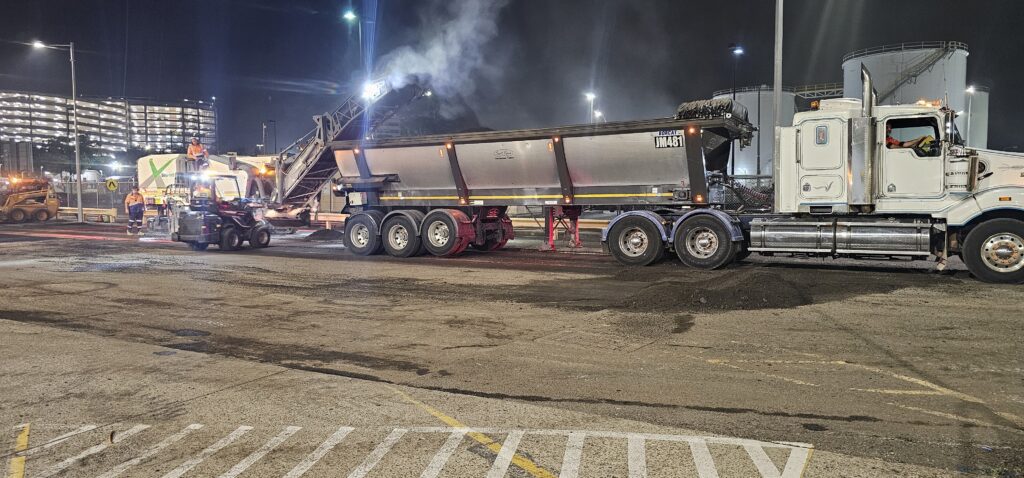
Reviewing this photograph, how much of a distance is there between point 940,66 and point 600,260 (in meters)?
35.2

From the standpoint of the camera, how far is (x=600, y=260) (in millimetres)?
14953

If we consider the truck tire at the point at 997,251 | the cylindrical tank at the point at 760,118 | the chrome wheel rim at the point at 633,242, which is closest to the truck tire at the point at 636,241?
the chrome wheel rim at the point at 633,242

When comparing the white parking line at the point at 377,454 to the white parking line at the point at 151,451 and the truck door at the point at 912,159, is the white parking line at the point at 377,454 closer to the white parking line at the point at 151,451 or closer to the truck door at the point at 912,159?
the white parking line at the point at 151,451

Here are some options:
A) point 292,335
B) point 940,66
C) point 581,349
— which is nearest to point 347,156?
point 292,335

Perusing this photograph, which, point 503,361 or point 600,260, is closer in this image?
point 503,361

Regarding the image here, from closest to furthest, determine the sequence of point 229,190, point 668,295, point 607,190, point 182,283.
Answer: point 668,295
point 182,283
point 607,190
point 229,190

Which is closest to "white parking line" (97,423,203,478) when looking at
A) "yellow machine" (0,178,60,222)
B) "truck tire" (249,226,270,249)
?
"truck tire" (249,226,270,249)

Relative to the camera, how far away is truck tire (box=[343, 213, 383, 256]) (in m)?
17.0

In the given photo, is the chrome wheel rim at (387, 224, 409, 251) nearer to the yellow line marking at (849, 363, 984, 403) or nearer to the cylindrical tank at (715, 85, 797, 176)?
the yellow line marking at (849, 363, 984, 403)

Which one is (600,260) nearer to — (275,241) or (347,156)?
(347,156)

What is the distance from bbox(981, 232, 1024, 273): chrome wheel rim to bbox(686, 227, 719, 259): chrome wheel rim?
4.22 meters

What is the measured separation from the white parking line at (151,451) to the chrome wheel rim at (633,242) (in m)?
10.4

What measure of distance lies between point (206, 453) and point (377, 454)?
1040 mm

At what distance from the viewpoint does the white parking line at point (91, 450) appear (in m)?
3.91
